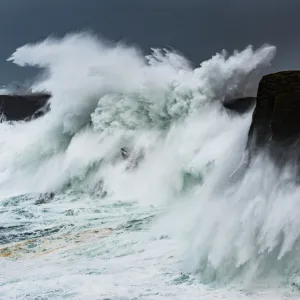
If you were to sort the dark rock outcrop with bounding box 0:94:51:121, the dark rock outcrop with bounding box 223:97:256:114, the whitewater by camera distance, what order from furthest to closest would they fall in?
the dark rock outcrop with bounding box 0:94:51:121 < the dark rock outcrop with bounding box 223:97:256:114 < the whitewater

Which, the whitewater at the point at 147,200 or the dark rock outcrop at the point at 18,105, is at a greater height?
the dark rock outcrop at the point at 18,105

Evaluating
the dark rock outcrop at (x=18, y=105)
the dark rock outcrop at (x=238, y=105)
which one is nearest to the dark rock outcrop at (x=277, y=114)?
the dark rock outcrop at (x=238, y=105)

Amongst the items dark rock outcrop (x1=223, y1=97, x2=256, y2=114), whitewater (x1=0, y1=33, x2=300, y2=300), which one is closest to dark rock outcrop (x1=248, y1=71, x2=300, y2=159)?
whitewater (x1=0, y1=33, x2=300, y2=300)

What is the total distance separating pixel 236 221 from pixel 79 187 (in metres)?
11.5

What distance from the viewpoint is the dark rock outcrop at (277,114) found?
9484 mm

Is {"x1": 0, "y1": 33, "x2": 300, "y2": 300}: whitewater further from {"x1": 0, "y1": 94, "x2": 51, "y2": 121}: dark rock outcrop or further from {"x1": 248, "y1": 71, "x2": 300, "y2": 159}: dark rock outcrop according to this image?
{"x1": 0, "y1": 94, "x2": 51, "y2": 121}: dark rock outcrop

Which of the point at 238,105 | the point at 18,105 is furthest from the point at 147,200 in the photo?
the point at 18,105

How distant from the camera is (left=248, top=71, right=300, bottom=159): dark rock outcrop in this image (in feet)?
31.1

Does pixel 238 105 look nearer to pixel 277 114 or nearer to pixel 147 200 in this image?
pixel 147 200

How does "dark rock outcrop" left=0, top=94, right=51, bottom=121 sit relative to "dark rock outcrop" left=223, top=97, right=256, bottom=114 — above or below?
above

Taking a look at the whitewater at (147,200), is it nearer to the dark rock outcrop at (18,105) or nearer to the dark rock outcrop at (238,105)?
the dark rock outcrop at (238,105)

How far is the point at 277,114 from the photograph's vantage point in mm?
9672

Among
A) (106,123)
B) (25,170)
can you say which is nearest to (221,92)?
(106,123)

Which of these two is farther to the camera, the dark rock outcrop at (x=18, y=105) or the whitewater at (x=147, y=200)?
the dark rock outcrop at (x=18, y=105)
